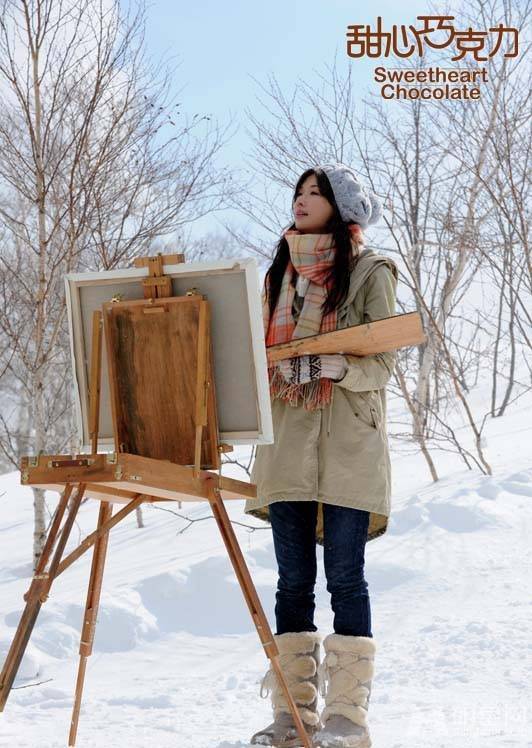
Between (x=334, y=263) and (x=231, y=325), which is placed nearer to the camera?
(x=231, y=325)

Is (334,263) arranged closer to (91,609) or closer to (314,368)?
(314,368)

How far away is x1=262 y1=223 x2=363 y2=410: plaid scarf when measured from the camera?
7.98ft

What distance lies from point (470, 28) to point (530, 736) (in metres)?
6.31

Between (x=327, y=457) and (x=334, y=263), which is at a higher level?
(x=334, y=263)

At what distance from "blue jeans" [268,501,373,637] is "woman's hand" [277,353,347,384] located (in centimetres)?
36

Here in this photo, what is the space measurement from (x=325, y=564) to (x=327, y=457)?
1.03 ft

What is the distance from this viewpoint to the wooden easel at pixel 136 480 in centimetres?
200

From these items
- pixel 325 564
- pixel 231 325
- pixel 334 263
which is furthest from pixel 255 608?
pixel 334 263

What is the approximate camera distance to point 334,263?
249 centimetres

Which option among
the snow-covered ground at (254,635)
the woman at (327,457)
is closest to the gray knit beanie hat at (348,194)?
the woman at (327,457)

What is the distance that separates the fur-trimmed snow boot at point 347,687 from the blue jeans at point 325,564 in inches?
1.8

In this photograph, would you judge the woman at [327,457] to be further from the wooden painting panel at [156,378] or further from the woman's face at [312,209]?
the wooden painting panel at [156,378]

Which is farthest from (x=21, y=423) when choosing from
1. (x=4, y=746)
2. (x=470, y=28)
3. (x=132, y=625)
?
(x=4, y=746)

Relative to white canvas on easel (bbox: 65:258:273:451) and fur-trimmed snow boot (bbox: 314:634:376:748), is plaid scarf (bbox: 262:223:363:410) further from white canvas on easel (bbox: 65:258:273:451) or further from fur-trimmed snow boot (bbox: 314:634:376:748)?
fur-trimmed snow boot (bbox: 314:634:376:748)
